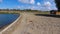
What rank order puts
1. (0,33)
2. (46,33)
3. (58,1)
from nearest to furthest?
(0,33) → (46,33) → (58,1)

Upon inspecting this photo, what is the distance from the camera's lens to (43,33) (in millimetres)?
13484

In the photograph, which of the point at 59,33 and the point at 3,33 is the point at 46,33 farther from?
the point at 3,33

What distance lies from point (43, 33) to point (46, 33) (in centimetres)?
25

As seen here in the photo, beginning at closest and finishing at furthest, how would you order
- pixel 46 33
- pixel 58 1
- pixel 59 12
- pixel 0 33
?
pixel 0 33 → pixel 46 33 → pixel 58 1 → pixel 59 12

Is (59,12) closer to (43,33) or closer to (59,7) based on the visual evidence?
(59,7)

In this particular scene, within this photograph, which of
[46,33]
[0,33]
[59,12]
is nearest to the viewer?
[0,33]

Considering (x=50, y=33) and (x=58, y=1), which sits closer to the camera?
(x=50, y=33)

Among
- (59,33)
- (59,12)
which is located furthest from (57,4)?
(59,33)

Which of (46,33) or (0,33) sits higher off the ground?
(0,33)

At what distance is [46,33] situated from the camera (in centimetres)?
1345

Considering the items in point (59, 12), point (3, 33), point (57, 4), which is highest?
point (3, 33)

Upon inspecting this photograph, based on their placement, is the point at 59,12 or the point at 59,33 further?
the point at 59,12

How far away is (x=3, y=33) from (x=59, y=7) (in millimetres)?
47046

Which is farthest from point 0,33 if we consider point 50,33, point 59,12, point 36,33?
point 59,12
